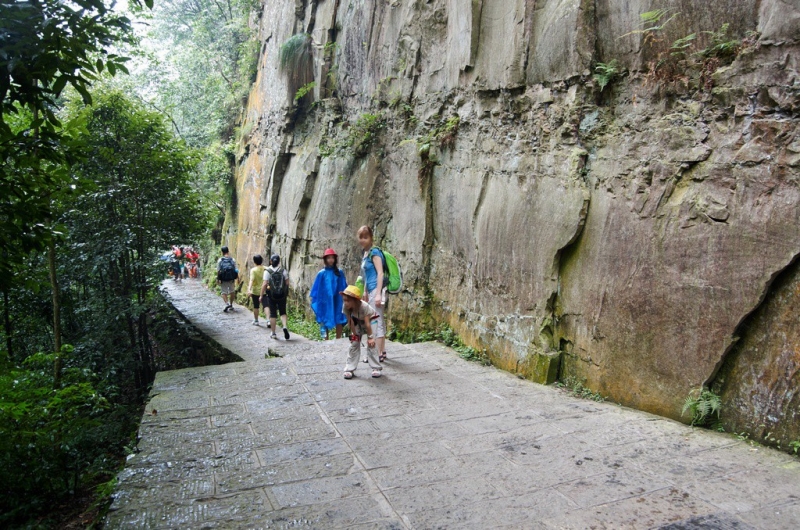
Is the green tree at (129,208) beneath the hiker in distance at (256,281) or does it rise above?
above

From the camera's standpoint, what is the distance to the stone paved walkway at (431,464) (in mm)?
3158

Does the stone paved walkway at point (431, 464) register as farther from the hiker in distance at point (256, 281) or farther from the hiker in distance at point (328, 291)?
the hiker in distance at point (256, 281)

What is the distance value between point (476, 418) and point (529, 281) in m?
1.88

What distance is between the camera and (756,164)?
13.3 feet

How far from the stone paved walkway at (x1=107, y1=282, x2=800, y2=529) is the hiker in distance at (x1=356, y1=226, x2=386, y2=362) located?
0.86m

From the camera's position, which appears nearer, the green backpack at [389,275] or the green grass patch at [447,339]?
the green backpack at [389,275]

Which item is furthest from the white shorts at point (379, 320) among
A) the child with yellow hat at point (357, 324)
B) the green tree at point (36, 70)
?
the green tree at point (36, 70)

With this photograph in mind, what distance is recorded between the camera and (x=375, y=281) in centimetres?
664

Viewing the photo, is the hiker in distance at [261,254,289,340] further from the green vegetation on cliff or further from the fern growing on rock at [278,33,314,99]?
the fern growing on rock at [278,33,314,99]

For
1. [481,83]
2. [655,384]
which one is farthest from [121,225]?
[655,384]

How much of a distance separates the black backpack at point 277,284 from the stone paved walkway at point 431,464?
3.67 m

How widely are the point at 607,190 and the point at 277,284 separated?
19.2 feet

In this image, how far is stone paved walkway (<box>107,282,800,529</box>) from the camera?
3.16 metres

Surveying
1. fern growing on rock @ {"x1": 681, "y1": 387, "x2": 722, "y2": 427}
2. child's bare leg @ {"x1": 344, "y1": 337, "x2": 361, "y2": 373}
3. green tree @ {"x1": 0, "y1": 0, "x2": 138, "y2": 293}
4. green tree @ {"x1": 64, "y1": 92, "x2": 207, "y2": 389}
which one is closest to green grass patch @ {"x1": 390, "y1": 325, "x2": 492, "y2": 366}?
child's bare leg @ {"x1": 344, "y1": 337, "x2": 361, "y2": 373}
